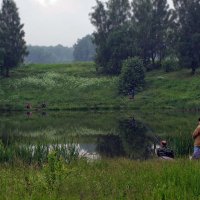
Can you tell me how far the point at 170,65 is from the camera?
82.3 metres

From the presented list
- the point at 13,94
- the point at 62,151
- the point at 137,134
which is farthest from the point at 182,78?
→ the point at 62,151

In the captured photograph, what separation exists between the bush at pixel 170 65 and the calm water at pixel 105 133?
84.9ft

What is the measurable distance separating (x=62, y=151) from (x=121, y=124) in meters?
27.2

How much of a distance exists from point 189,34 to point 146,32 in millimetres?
10153

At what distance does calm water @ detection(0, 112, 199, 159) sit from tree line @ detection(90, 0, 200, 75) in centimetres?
2438

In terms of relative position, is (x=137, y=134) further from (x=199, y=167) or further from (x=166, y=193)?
(x=166, y=193)

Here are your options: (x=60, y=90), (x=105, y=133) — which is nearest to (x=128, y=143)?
(x=105, y=133)

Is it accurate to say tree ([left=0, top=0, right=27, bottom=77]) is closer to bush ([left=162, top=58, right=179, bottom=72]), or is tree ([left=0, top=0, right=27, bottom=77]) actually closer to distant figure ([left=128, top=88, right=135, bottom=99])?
distant figure ([left=128, top=88, right=135, bottom=99])

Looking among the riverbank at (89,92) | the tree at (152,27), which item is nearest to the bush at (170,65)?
the riverbank at (89,92)

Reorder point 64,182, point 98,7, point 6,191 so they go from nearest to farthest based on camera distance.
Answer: point 6,191
point 64,182
point 98,7

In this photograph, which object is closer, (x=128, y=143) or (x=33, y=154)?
(x=33, y=154)

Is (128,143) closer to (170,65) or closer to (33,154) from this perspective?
(33,154)

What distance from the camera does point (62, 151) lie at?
19.5m

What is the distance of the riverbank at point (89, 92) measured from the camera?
221 feet
